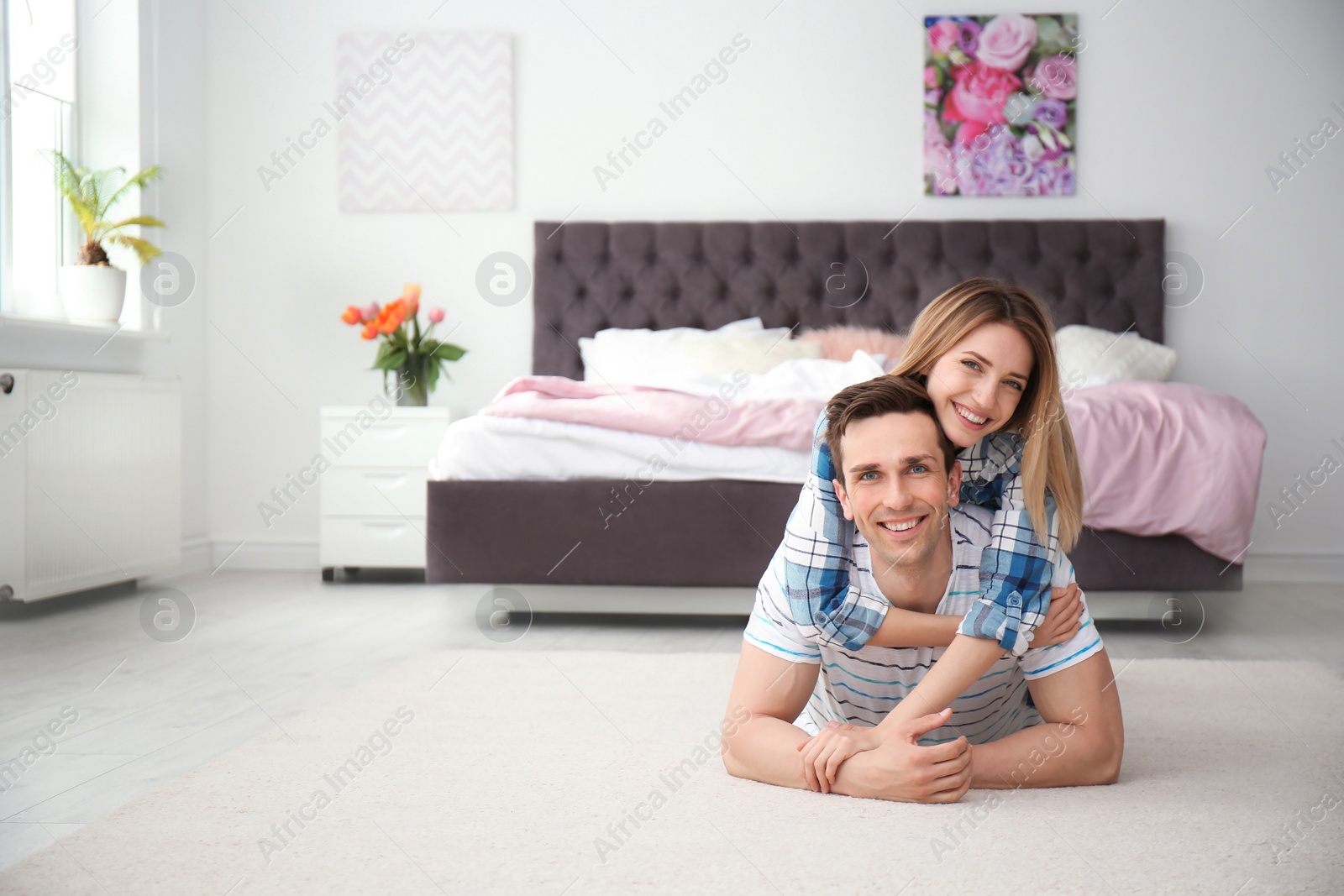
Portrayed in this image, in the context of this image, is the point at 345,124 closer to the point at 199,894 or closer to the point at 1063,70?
the point at 1063,70

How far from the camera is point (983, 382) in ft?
4.55

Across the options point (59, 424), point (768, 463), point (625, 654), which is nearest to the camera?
point (625, 654)

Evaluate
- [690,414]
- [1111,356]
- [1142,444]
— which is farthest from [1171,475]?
[690,414]

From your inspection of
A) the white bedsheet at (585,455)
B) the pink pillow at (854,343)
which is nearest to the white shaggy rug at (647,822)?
the white bedsheet at (585,455)

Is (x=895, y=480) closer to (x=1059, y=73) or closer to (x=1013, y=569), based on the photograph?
(x=1013, y=569)

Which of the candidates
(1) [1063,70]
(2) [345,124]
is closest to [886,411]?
(1) [1063,70]

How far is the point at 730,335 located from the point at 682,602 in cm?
136

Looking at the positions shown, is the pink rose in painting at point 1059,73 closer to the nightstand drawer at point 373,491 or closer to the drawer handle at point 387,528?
the nightstand drawer at point 373,491

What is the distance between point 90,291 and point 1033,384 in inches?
125

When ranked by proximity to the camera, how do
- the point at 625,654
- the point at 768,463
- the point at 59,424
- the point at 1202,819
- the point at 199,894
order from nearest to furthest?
the point at 199,894 → the point at 1202,819 → the point at 625,654 → the point at 768,463 → the point at 59,424

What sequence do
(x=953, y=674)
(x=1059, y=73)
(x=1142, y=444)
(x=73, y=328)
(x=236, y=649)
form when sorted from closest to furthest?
1. (x=953, y=674)
2. (x=236, y=649)
3. (x=1142, y=444)
4. (x=73, y=328)
5. (x=1059, y=73)

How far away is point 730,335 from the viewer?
398cm

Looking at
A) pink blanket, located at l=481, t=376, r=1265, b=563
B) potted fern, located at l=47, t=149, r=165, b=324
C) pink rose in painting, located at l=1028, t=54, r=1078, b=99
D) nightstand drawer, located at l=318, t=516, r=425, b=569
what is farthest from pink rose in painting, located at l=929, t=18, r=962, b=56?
potted fern, located at l=47, t=149, r=165, b=324

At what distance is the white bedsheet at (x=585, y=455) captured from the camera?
2.83 metres
